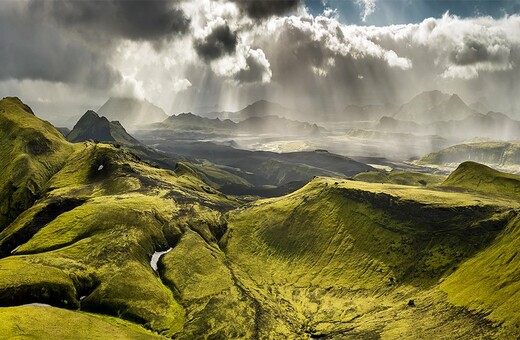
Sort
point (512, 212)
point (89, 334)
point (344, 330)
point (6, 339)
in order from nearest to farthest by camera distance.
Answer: point (6, 339) → point (89, 334) → point (344, 330) → point (512, 212)

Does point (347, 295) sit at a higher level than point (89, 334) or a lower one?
lower

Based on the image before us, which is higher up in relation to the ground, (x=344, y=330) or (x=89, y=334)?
(x=89, y=334)

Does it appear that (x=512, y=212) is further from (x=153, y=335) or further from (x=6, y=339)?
(x=6, y=339)

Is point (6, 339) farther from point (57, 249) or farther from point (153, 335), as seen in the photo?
point (57, 249)

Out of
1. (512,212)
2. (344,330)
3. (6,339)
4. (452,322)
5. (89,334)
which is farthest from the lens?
(512,212)

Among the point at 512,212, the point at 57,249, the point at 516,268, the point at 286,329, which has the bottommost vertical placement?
the point at 286,329

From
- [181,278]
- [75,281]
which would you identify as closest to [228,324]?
[181,278]

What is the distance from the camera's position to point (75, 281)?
531 ft

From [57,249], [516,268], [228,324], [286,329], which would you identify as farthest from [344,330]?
[57,249]

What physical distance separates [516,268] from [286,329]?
323 feet

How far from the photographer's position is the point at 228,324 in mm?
164125

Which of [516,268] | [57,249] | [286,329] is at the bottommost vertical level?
[286,329]

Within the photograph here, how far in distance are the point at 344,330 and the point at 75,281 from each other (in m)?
123

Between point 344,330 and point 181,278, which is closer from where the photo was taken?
point 344,330
